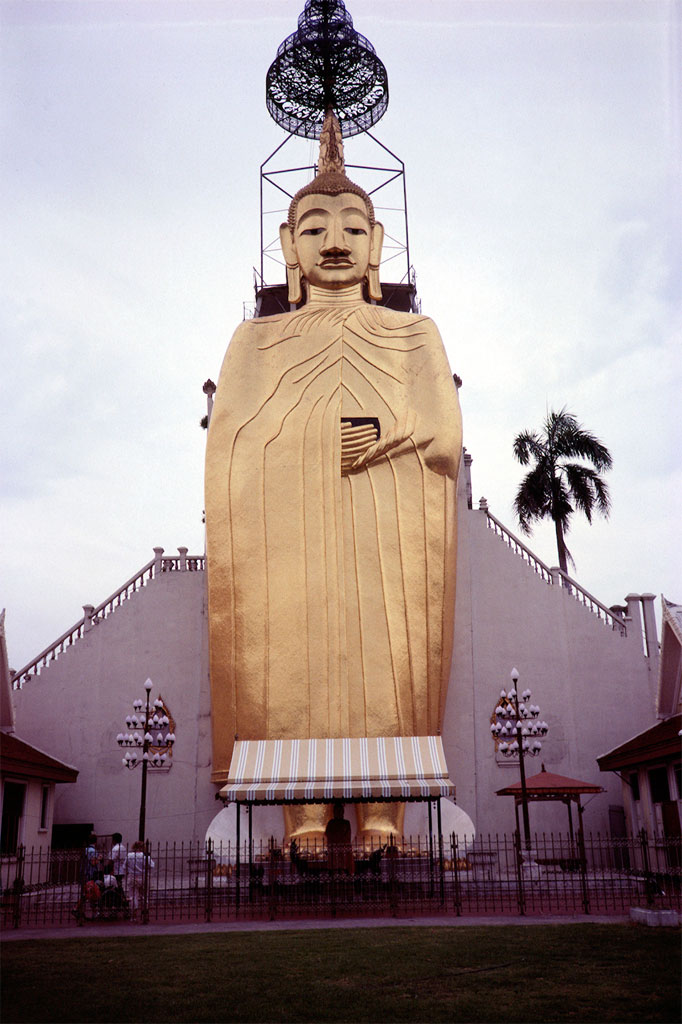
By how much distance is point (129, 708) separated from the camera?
2016 cm

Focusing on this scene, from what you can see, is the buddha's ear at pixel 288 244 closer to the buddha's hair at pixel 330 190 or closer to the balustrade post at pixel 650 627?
the buddha's hair at pixel 330 190

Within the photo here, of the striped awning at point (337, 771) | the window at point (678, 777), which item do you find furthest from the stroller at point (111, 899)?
the window at point (678, 777)

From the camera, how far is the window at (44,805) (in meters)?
18.3

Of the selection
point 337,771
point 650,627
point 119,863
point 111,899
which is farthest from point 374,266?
point 111,899

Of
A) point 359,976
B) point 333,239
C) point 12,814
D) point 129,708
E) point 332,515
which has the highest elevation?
point 333,239

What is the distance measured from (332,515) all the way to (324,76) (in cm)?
1468

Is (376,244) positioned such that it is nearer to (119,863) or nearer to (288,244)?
(288,244)

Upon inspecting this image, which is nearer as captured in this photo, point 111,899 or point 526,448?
point 111,899

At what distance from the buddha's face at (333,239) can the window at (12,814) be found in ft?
37.8

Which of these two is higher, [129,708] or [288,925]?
[129,708]

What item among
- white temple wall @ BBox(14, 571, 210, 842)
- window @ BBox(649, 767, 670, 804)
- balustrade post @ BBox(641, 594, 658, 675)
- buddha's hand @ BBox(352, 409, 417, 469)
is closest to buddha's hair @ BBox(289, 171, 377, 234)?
buddha's hand @ BBox(352, 409, 417, 469)

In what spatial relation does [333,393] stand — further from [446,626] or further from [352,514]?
[446,626]

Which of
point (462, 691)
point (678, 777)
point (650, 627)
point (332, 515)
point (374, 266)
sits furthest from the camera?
point (650, 627)

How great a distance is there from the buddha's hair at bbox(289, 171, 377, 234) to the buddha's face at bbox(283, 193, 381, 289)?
0.34 feet
